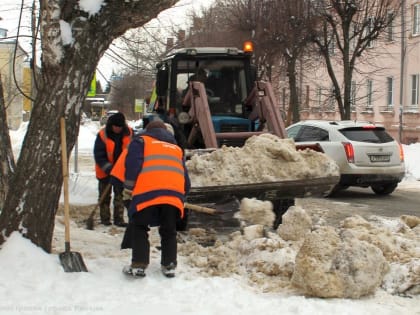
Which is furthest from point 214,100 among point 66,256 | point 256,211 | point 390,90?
point 390,90

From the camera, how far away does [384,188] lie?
1259cm

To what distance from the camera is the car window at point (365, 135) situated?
11719mm

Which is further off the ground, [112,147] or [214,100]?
[214,100]

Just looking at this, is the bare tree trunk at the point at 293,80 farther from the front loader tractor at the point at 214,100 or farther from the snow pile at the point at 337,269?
the snow pile at the point at 337,269

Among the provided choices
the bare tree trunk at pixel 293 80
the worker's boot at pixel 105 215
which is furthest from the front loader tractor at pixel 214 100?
the bare tree trunk at pixel 293 80

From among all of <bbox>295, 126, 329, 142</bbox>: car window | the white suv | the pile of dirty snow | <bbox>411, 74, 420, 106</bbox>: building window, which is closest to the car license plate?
the white suv

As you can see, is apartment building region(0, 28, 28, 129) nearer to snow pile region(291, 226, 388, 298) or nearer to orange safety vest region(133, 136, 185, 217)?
orange safety vest region(133, 136, 185, 217)

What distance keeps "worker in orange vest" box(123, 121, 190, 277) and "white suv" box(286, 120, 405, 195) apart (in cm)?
672

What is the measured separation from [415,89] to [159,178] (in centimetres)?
2488

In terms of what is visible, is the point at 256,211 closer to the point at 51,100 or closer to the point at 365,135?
the point at 51,100

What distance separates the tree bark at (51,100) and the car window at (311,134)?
7444 millimetres

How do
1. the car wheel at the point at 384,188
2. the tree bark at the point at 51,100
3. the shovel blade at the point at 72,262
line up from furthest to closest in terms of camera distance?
the car wheel at the point at 384,188, the tree bark at the point at 51,100, the shovel blade at the point at 72,262

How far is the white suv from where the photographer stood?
11.4 meters

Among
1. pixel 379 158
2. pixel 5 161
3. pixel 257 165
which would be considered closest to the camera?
pixel 5 161
